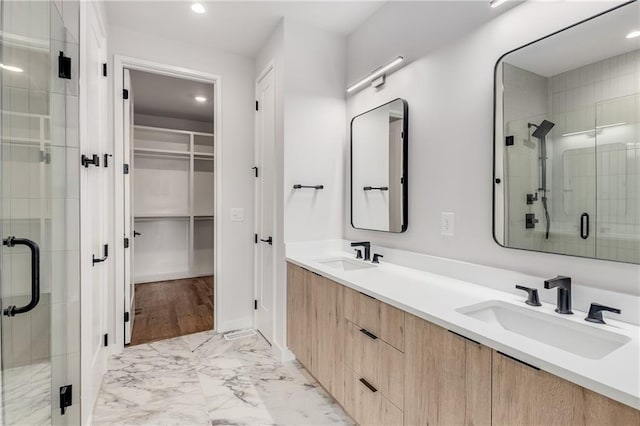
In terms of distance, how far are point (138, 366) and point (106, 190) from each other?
1379mm

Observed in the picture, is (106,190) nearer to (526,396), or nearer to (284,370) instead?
(284,370)

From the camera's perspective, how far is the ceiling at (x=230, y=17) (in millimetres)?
2289

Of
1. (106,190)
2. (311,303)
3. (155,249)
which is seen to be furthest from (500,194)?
(155,249)

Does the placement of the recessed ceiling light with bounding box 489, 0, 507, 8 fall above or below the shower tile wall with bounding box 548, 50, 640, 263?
above

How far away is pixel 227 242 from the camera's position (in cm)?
306

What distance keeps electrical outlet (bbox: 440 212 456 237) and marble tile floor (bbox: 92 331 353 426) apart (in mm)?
1230

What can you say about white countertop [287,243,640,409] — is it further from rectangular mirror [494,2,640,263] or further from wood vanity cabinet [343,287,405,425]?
rectangular mirror [494,2,640,263]

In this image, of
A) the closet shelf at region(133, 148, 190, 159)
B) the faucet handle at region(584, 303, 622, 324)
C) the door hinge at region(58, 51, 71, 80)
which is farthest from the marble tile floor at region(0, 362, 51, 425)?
the closet shelf at region(133, 148, 190, 159)

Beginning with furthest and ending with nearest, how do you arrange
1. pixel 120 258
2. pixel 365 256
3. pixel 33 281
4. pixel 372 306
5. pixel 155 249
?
pixel 155 249
pixel 120 258
pixel 365 256
pixel 372 306
pixel 33 281

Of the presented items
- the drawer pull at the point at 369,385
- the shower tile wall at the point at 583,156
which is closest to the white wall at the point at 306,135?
the drawer pull at the point at 369,385

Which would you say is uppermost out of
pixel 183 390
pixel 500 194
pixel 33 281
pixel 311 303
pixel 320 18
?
pixel 320 18

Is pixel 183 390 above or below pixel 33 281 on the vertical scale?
below

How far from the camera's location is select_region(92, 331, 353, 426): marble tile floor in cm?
184

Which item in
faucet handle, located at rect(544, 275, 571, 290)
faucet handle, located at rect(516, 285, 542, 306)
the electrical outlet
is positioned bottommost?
faucet handle, located at rect(516, 285, 542, 306)
